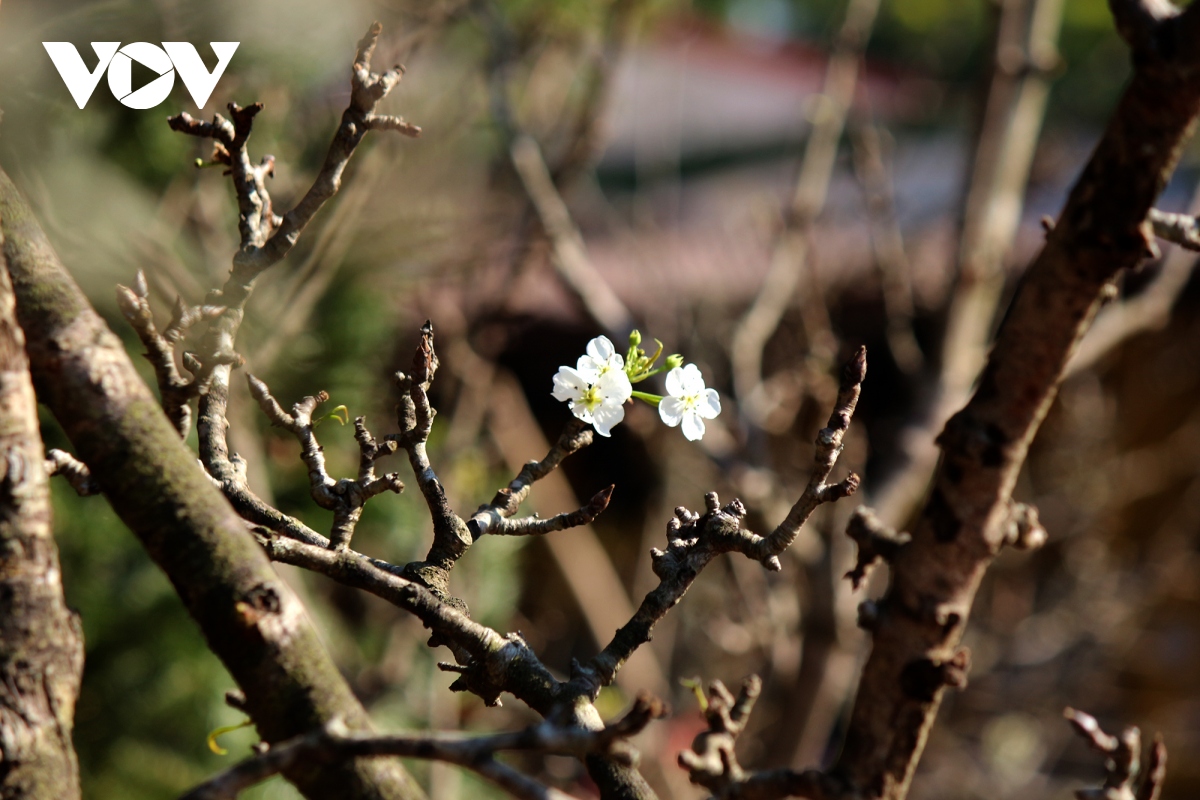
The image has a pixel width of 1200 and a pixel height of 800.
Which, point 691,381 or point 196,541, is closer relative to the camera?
point 196,541

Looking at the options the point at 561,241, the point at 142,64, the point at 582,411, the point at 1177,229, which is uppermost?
the point at 561,241

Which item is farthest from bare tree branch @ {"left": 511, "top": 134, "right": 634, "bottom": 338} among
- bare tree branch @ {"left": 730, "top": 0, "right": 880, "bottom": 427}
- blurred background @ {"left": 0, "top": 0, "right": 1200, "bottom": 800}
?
bare tree branch @ {"left": 730, "top": 0, "right": 880, "bottom": 427}

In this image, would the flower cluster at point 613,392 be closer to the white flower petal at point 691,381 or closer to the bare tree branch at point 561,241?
the white flower petal at point 691,381

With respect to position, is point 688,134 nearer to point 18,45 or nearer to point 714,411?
point 18,45

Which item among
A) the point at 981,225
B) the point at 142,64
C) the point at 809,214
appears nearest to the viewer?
the point at 142,64

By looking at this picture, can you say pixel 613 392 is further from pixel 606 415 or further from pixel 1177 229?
pixel 1177 229

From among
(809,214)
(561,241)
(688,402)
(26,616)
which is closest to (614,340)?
(561,241)

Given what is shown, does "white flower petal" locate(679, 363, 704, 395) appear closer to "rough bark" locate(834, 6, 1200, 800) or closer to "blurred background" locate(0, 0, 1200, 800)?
"rough bark" locate(834, 6, 1200, 800)
